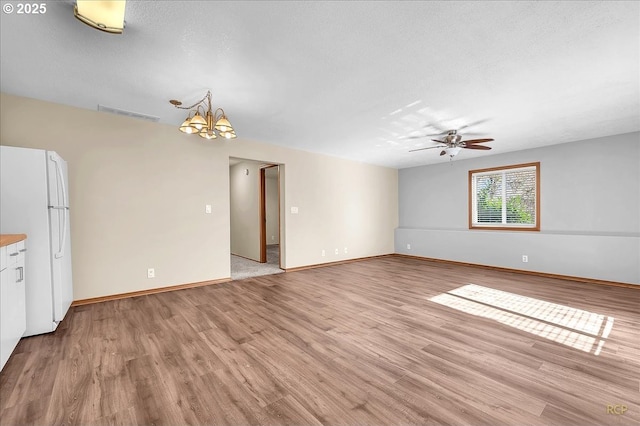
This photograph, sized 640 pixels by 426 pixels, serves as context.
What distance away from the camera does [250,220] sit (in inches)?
275

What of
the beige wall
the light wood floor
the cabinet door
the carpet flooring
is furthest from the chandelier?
the carpet flooring

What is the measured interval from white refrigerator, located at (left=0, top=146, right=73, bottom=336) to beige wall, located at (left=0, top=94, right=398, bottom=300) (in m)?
0.81

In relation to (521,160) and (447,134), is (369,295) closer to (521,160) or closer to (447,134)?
(447,134)

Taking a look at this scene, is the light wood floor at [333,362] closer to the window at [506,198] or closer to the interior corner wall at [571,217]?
the interior corner wall at [571,217]

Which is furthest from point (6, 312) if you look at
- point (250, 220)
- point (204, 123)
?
point (250, 220)

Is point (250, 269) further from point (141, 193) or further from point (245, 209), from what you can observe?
point (141, 193)

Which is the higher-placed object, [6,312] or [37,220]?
[37,220]

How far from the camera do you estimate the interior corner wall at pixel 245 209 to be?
22.0ft

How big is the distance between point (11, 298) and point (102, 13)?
2.19 metres

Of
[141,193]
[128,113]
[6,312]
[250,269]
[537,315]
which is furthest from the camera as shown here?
[250,269]

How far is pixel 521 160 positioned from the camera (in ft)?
18.4

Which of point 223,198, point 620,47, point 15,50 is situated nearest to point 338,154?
point 223,198

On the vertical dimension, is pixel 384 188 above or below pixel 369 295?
above

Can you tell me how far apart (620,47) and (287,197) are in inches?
183
